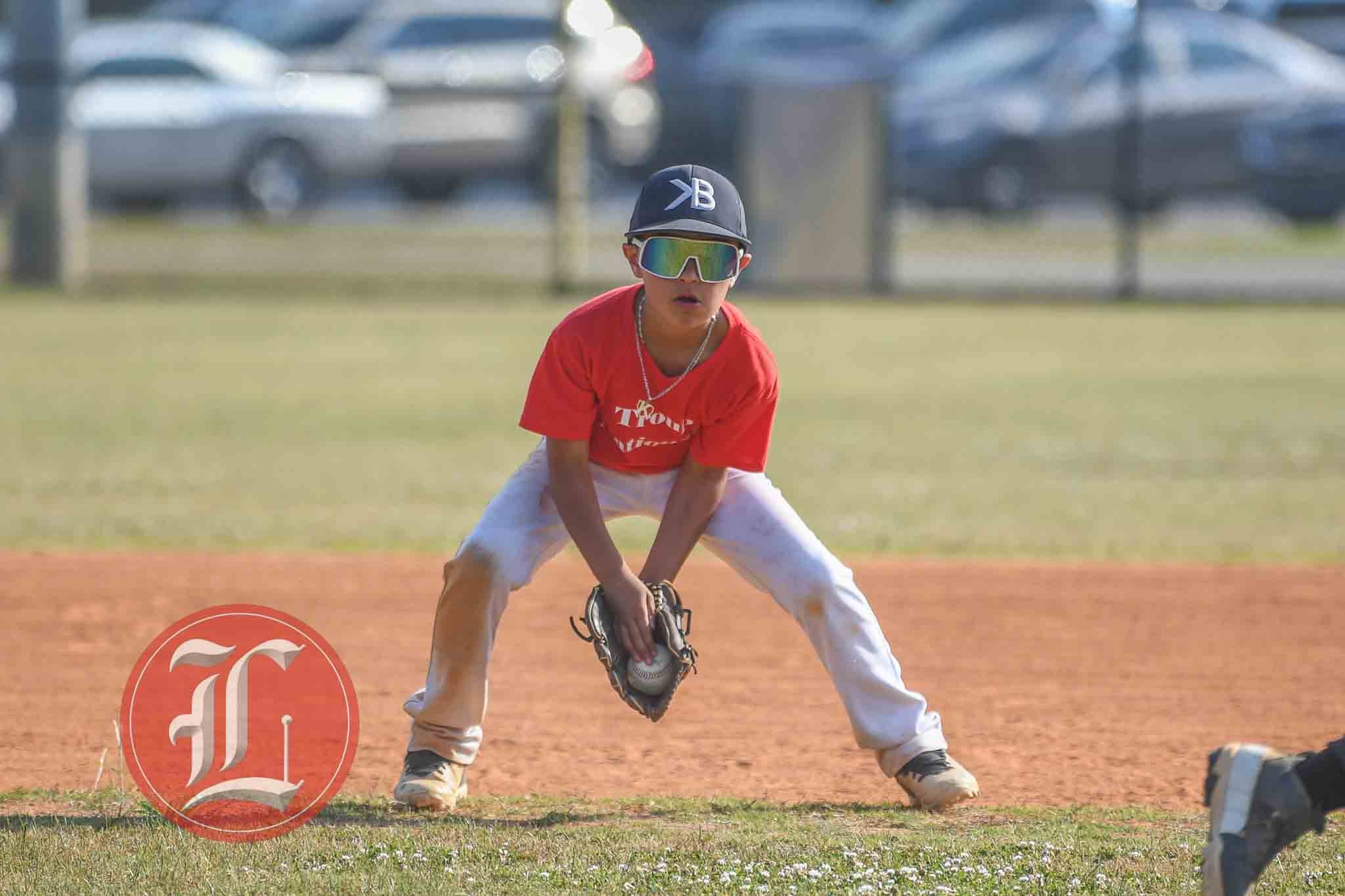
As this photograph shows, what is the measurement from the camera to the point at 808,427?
10.0 meters

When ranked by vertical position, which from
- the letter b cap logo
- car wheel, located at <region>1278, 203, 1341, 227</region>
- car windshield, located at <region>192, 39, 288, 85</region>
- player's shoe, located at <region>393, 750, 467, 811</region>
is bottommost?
the letter b cap logo

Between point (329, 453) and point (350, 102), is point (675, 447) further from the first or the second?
point (350, 102)

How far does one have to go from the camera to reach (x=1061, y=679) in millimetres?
5531

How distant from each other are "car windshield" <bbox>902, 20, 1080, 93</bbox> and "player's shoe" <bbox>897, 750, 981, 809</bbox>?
1620 cm

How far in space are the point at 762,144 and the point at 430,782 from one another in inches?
487

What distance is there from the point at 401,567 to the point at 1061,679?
2.69m

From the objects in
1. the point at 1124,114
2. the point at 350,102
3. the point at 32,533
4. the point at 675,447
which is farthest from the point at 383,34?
the point at 675,447

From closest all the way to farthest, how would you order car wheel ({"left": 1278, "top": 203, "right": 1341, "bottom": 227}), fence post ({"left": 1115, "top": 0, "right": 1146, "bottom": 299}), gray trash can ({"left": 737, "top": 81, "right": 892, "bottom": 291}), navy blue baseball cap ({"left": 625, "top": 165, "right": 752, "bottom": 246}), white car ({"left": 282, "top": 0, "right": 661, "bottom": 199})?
navy blue baseball cap ({"left": 625, "top": 165, "right": 752, "bottom": 246}) → fence post ({"left": 1115, "top": 0, "right": 1146, "bottom": 299}) → gray trash can ({"left": 737, "top": 81, "right": 892, "bottom": 291}) → car wheel ({"left": 1278, "top": 203, "right": 1341, "bottom": 227}) → white car ({"left": 282, "top": 0, "right": 661, "bottom": 199})

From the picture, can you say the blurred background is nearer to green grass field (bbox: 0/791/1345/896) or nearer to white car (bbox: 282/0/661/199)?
white car (bbox: 282/0/661/199)

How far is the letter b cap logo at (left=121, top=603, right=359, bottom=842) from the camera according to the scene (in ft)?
13.1

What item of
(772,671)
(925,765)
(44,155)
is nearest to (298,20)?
(44,155)

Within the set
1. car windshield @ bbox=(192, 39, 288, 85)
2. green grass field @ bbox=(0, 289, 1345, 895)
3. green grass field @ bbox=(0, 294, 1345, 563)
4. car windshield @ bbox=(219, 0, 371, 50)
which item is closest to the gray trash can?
green grass field @ bbox=(0, 289, 1345, 895)

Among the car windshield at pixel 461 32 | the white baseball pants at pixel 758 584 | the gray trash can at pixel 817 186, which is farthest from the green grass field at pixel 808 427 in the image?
the car windshield at pixel 461 32

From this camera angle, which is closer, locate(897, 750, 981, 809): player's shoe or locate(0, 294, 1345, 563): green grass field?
locate(897, 750, 981, 809): player's shoe
